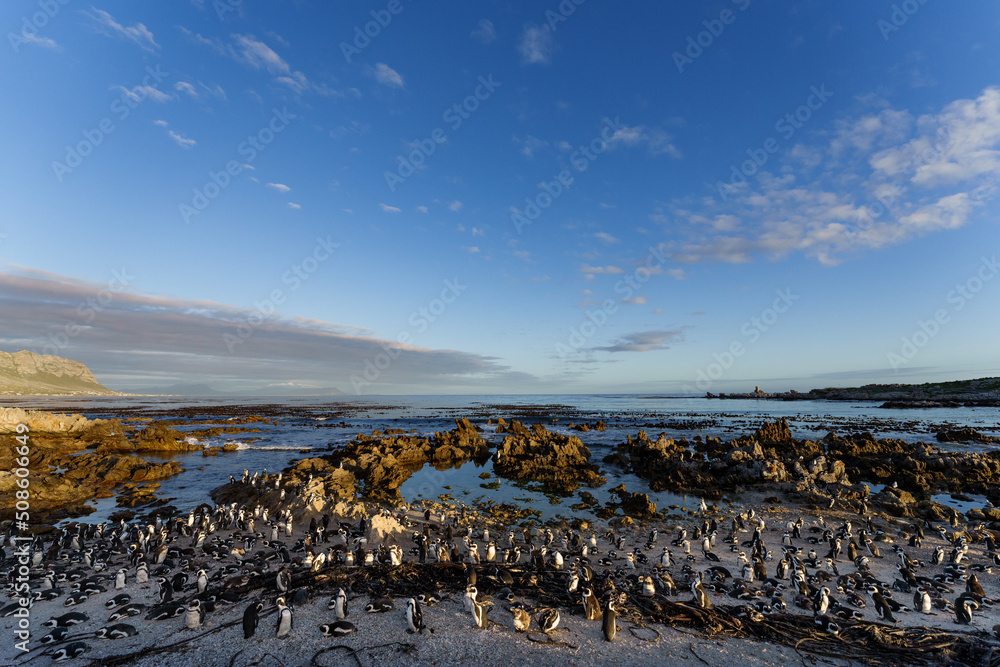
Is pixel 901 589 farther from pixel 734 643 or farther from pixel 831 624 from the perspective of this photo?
pixel 734 643

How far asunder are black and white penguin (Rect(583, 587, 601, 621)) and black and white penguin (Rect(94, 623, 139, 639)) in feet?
29.3

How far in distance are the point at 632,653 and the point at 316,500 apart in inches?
542

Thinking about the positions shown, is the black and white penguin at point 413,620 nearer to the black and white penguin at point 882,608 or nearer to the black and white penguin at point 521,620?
the black and white penguin at point 521,620

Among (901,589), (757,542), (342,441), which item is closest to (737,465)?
(757,542)

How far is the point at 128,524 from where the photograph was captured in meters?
16.0

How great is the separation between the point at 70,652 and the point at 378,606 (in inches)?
207

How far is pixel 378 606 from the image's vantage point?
8.56 metres

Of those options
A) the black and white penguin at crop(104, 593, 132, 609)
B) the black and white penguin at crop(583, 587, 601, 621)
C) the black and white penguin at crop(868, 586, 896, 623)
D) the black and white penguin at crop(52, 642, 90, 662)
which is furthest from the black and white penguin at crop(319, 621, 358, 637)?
the black and white penguin at crop(868, 586, 896, 623)

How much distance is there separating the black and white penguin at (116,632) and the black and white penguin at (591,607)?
8.93 metres

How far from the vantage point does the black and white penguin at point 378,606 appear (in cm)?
848

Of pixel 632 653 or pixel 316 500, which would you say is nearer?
pixel 632 653

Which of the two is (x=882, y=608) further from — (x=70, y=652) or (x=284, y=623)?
(x=70, y=652)

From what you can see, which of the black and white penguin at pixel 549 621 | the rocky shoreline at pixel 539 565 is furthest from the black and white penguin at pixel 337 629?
the black and white penguin at pixel 549 621

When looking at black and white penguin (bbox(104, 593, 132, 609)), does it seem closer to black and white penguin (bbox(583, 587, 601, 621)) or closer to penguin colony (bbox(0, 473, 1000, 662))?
penguin colony (bbox(0, 473, 1000, 662))
